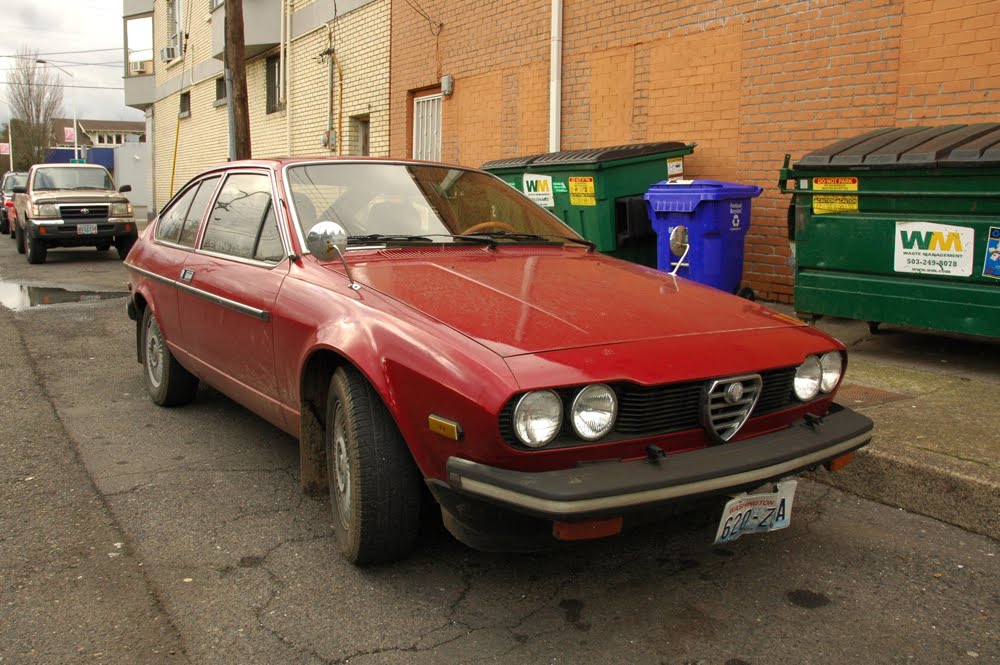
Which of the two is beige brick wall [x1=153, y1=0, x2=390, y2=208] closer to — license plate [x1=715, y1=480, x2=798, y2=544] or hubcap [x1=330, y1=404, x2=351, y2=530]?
hubcap [x1=330, y1=404, x2=351, y2=530]

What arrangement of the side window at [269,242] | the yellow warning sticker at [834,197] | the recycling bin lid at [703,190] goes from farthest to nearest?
the recycling bin lid at [703,190]
the yellow warning sticker at [834,197]
the side window at [269,242]

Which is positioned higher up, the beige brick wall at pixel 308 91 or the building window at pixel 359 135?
the beige brick wall at pixel 308 91

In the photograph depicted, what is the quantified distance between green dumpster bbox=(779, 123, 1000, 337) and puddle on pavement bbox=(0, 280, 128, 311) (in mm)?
8281

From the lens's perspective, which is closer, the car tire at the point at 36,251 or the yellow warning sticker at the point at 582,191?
the yellow warning sticker at the point at 582,191

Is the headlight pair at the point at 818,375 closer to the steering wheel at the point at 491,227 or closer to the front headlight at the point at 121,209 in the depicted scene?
the steering wheel at the point at 491,227

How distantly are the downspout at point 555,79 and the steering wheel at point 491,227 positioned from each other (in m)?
6.18

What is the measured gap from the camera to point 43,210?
14.4m

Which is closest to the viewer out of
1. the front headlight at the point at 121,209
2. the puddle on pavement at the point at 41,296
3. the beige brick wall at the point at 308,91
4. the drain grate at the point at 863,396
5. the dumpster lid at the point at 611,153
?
the drain grate at the point at 863,396

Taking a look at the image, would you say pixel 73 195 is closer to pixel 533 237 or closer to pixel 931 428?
pixel 533 237

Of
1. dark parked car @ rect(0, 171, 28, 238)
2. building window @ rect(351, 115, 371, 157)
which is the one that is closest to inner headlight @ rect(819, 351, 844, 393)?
building window @ rect(351, 115, 371, 157)

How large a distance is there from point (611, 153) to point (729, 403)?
16.9 feet

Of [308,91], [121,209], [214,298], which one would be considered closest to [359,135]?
[308,91]

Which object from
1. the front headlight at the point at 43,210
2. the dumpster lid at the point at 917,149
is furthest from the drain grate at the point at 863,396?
the front headlight at the point at 43,210

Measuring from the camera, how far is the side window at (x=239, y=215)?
13.1 feet
